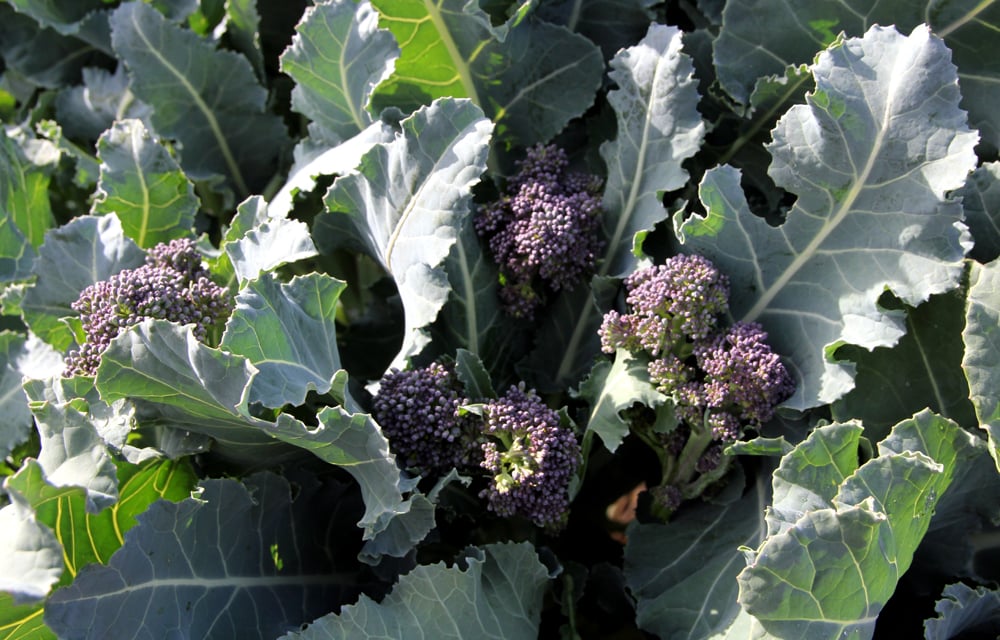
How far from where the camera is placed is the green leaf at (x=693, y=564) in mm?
1376

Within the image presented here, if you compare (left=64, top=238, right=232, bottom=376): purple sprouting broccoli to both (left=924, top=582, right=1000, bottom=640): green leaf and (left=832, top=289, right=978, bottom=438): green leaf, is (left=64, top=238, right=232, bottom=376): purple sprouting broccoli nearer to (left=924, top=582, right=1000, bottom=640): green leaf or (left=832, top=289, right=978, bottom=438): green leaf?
(left=832, top=289, right=978, bottom=438): green leaf

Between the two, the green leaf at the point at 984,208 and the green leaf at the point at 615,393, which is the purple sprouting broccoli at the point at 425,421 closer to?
the green leaf at the point at 615,393

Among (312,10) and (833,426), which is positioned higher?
(312,10)

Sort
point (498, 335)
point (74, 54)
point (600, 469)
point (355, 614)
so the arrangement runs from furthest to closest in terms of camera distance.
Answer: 1. point (74, 54)
2. point (600, 469)
3. point (498, 335)
4. point (355, 614)

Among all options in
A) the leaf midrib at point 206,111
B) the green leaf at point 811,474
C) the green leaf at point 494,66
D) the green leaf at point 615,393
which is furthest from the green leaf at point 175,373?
the leaf midrib at point 206,111

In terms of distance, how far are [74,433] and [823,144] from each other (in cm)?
118

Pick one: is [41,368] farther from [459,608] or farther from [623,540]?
[623,540]

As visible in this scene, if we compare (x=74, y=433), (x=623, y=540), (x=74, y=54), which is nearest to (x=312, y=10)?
(x=74, y=433)

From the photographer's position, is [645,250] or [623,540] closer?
[645,250]

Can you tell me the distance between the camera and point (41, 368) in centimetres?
160

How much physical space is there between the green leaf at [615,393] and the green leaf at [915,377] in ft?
1.10

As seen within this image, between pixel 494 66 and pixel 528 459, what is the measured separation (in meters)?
0.74

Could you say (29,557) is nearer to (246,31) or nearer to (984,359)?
(246,31)

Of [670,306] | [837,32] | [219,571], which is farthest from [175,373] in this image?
[837,32]
